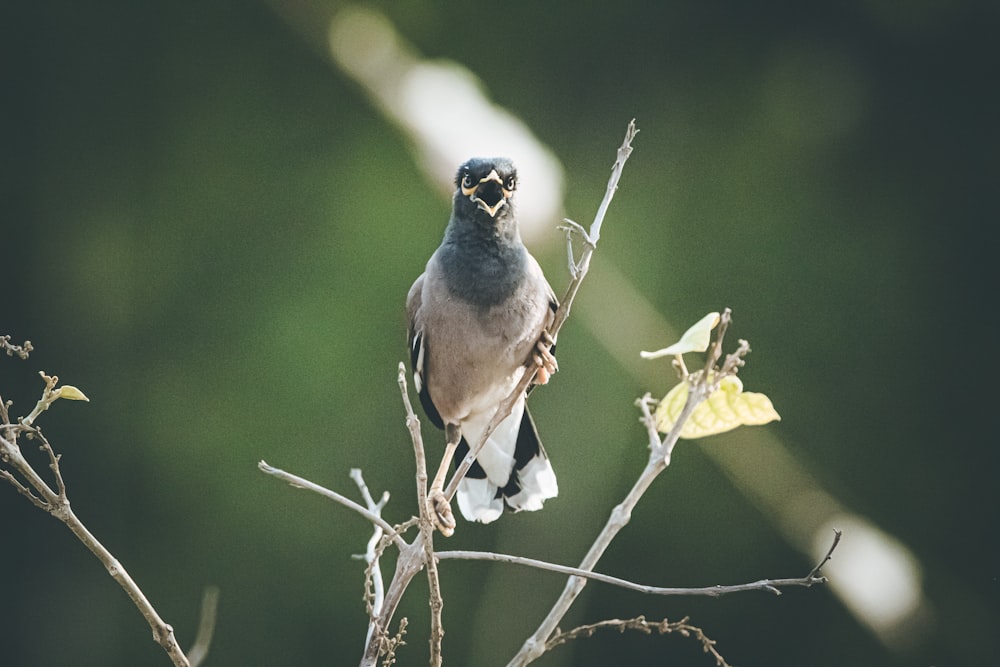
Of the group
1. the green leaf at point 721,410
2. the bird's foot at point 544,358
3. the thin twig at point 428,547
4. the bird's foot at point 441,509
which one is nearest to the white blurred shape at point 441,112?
the bird's foot at point 544,358

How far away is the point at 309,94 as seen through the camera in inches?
132

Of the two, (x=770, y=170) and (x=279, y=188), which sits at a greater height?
(x=770, y=170)

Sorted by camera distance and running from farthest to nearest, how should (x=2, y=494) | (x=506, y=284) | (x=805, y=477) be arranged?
(x=2, y=494) → (x=805, y=477) → (x=506, y=284)

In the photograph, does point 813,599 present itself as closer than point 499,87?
Yes

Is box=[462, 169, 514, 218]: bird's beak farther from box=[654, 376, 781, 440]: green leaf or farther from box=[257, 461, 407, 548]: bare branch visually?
box=[257, 461, 407, 548]: bare branch

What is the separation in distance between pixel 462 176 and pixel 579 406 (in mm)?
1255

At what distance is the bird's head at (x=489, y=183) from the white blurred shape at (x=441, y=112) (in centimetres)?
12

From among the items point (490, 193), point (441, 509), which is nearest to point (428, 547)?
point (441, 509)

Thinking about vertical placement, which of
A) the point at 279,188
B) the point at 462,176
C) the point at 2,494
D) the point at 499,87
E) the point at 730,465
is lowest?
the point at 2,494

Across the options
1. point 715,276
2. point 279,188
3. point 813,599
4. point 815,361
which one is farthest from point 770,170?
point 279,188

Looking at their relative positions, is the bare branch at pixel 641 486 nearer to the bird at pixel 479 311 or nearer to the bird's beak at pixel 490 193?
the bird at pixel 479 311

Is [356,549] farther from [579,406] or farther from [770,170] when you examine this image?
[770,170]

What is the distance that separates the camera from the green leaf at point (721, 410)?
115cm

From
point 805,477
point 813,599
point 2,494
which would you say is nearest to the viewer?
point 805,477
